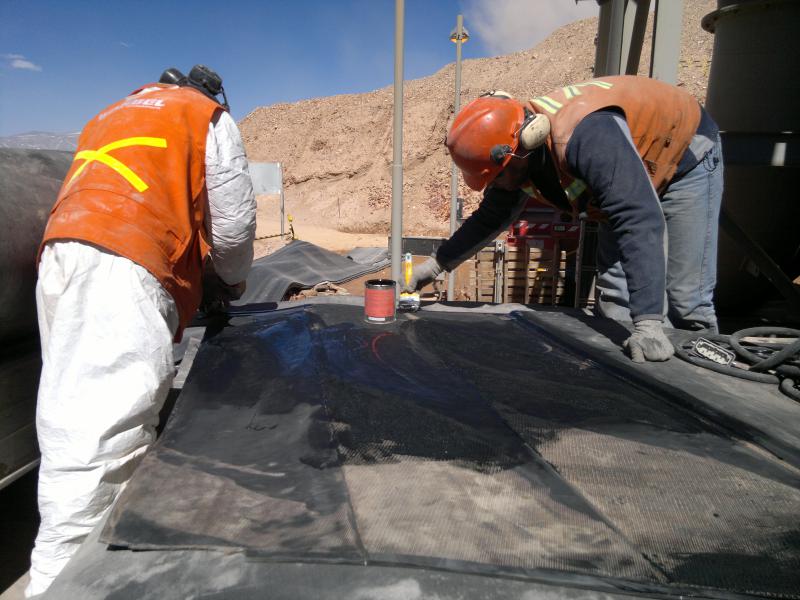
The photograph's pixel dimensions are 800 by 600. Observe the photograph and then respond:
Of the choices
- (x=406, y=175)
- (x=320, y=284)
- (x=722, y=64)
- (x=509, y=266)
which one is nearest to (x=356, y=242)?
(x=406, y=175)

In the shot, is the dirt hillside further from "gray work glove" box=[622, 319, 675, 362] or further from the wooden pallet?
"gray work glove" box=[622, 319, 675, 362]

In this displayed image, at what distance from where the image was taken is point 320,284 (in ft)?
23.3

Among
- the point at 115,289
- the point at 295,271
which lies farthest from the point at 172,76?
the point at 295,271

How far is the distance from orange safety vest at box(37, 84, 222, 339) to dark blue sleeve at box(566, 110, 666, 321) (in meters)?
1.50

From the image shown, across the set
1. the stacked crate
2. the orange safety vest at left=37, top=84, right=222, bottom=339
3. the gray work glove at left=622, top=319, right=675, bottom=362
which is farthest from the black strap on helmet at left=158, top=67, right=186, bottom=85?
the stacked crate

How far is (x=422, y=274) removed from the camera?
122 inches

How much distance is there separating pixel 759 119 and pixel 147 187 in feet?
16.1

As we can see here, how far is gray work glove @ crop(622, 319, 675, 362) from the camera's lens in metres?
1.98

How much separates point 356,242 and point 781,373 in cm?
1569

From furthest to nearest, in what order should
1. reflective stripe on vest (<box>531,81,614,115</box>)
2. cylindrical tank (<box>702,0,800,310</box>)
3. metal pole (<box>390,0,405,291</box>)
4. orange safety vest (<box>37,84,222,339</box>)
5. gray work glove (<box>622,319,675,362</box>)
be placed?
1. cylindrical tank (<box>702,0,800,310</box>)
2. metal pole (<box>390,0,405,291</box>)
3. reflective stripe on vest (<box>531,81,614,115</box>)
4. gray work glove (<box>622,319,675,362</box>)
5. orange safety vest (<box>37,84,222,339</box>)

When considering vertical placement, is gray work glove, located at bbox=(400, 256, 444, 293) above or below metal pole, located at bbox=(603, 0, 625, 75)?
below

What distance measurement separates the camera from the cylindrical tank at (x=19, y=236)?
1.65m

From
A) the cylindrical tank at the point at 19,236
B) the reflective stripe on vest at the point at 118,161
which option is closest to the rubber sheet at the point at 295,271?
the cylindrical tank at the point at 19,236

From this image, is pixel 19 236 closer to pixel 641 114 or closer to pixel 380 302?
pixel 380 302
